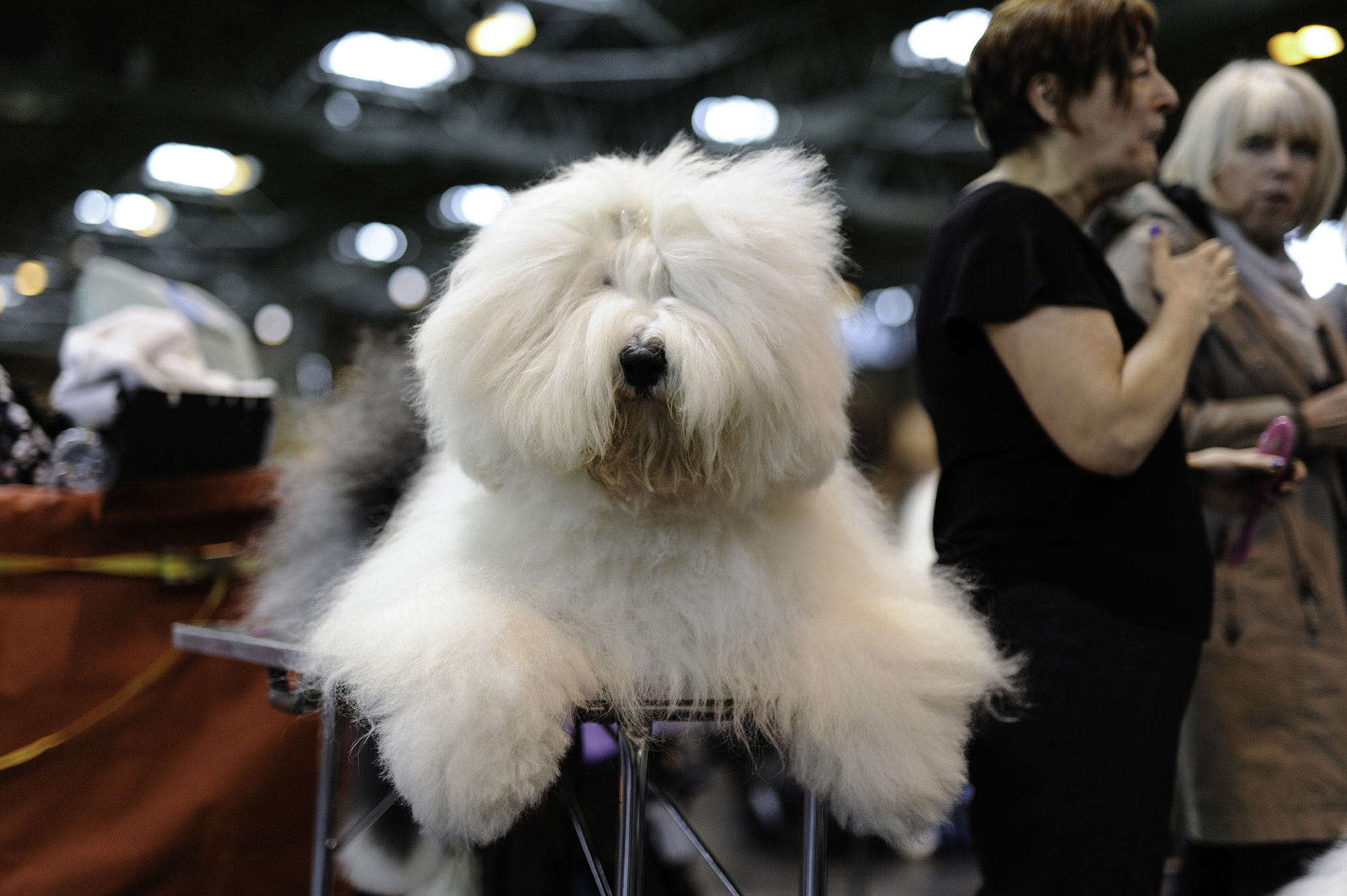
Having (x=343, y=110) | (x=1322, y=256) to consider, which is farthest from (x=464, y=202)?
(x=1322, y=256)

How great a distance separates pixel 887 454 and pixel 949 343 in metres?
6.48

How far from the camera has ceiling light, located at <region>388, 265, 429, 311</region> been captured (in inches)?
598

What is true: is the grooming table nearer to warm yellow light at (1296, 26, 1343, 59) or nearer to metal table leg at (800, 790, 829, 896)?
metal table leg at (800, 790, 829, 896)

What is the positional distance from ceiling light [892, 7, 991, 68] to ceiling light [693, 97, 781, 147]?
117 cm

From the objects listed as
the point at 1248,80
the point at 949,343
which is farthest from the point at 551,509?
the point at 1248,80

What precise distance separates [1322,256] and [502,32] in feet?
16.4

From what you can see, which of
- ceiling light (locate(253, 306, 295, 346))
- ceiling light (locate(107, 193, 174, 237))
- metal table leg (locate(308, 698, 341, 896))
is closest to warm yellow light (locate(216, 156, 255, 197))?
ceiling light (locate(107, 193, 174, 237))

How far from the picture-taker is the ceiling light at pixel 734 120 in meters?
8.26

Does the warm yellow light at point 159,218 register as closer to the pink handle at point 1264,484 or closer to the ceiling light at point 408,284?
the ceiling light at point 408,284

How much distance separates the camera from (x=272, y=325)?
56.0ft

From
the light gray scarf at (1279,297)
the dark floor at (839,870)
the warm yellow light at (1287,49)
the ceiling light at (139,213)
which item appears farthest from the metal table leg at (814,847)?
the ceiling light at (139,213)

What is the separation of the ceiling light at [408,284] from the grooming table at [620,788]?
555 inches

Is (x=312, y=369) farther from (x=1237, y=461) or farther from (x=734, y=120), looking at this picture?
(x=1237, y=461)

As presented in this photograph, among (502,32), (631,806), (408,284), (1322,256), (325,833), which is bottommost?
(325,833)
